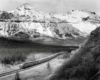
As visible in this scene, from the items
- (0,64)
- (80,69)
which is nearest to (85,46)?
(80,69)

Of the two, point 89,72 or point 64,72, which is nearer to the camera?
point 89,72

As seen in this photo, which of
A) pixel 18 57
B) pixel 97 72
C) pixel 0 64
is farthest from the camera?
pixel 18 57

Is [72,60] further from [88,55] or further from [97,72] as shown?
[97,72]

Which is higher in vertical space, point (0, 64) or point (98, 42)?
point (98, 42)

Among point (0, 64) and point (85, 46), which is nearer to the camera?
point (85, 46)

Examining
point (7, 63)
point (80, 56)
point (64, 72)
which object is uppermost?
point (80, 56)

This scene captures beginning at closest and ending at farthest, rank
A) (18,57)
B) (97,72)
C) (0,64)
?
(97,72) → (0,64) → (18,57)

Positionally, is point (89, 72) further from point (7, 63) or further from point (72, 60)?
point (7, 63)

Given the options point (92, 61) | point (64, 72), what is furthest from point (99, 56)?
point (64, 72)

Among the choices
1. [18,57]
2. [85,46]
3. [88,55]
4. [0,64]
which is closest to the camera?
[88,55]
